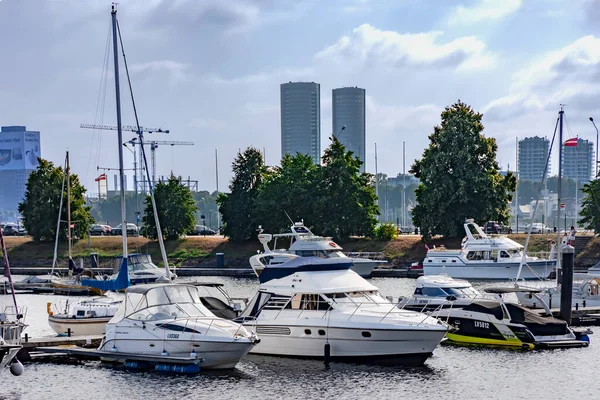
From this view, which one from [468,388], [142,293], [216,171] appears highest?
[216,171]

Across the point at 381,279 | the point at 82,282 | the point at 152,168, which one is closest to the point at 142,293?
the point at 82,282

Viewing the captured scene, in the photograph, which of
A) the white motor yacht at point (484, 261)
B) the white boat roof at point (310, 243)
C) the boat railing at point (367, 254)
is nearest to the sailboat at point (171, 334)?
the white boat roof at point (310, 243)

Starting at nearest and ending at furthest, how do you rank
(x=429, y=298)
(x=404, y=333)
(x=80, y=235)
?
(x=404, y=333) < (x=429, y=298) < (x=80, y=235)

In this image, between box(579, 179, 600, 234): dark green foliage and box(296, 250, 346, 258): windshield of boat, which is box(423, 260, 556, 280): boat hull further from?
box(579, 179, 600, 234): dark green foliage

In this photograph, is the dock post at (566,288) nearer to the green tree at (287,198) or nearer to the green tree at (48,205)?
the green tree at (287,198)

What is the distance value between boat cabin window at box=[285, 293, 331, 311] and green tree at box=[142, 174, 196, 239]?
217 feet

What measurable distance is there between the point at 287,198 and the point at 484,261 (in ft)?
91.5

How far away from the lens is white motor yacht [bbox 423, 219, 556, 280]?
77.9 m

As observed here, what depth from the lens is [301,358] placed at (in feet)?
133

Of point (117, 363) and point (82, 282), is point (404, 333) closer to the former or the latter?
point (117, 363)

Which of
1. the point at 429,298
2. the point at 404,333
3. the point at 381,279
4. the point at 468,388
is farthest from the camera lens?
the point at 381,279

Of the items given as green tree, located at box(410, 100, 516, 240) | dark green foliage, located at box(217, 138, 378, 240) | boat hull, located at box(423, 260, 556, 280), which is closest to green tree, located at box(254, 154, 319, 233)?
dark green foliage, located at box(217, 138, 378, 240)

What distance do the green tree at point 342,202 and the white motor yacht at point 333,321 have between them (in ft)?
174

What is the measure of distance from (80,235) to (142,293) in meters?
71.2
